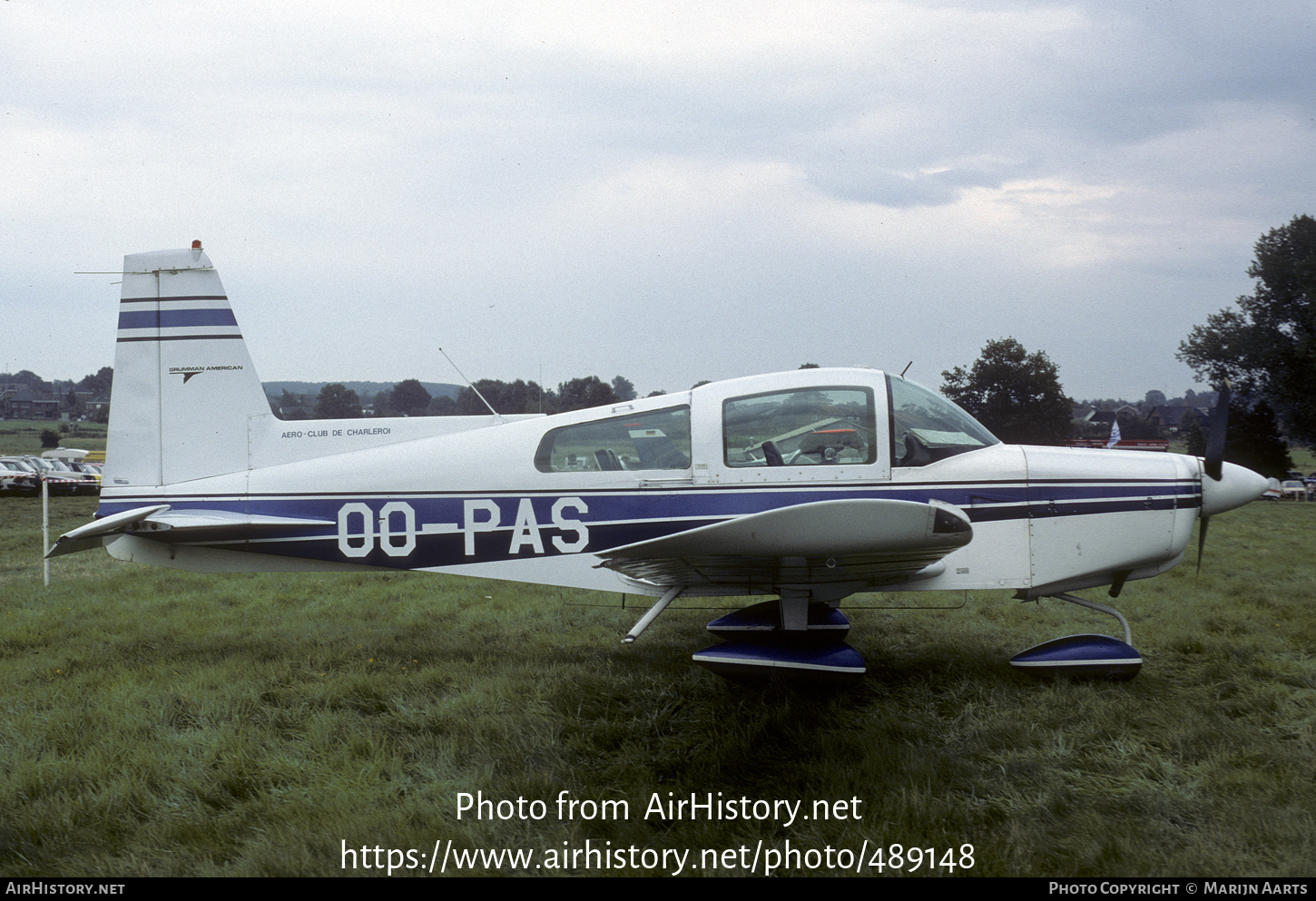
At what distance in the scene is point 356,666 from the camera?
504cm

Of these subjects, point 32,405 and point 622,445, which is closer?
point 622,445

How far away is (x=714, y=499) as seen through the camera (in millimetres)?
4559

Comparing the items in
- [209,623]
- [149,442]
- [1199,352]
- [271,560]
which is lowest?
[209,623]

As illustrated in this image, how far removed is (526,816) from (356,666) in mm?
2478

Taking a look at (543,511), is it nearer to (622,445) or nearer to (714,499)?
(622,445)

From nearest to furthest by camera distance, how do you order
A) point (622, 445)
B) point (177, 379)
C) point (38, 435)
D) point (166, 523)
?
point (622, 445) < point (166, 523) < point (177, 379) < point (38, 435)

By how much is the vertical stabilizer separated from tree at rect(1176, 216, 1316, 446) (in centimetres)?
2852

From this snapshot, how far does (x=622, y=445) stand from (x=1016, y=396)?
92.4ft

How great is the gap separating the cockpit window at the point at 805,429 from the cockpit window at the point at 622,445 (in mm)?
311

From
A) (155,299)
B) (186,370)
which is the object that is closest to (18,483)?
(155,299)

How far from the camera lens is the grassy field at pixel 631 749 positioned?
2842 millimetres
